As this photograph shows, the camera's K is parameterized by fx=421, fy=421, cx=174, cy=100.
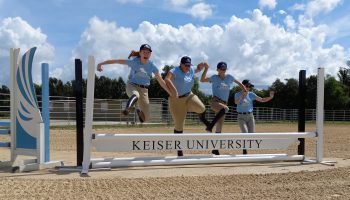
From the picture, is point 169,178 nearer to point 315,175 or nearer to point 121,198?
point 121,198

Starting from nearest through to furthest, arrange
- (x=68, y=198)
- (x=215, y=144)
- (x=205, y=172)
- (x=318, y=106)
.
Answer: (x=68, y=198)
(x=205, y=172)
(x=215, y=144)
(x=318, y=106)

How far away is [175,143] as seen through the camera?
22.5 ft

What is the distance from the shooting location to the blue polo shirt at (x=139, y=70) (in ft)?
23.1

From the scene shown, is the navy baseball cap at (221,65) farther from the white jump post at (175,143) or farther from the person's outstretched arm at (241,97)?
the white jump post at (175,143)

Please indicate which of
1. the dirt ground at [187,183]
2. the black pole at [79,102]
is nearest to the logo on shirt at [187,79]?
the dirt ground at [187,183]

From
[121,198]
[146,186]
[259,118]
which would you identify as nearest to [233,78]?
[146,186]

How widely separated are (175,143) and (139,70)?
1.35 meters

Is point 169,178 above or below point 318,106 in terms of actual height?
below

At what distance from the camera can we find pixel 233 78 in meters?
8.07

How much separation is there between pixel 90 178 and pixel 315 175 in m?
A: 3.25

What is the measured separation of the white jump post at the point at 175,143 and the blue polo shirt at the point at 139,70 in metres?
0.85

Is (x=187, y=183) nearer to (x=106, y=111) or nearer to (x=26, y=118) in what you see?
(x=26, y=118)

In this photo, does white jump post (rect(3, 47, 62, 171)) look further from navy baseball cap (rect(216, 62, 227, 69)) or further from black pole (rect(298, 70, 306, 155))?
black pole (rect(298, 70, 306, 155))

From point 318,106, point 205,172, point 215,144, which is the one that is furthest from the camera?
point 318,106
